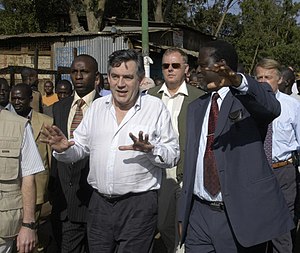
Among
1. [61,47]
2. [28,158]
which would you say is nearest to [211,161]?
[28,158]

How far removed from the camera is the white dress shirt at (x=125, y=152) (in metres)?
4.09

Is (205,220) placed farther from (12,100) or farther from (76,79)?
(12,100)

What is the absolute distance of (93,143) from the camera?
4.27 metres

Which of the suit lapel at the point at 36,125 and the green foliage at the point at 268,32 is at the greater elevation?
the green foliage at the point at 268,32

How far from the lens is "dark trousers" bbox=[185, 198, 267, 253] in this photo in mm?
3742

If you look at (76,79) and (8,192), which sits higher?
(76,79)

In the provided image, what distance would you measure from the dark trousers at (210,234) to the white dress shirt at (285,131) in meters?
2.13

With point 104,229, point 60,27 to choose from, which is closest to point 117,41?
point 60,27

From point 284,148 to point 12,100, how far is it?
2.98 m

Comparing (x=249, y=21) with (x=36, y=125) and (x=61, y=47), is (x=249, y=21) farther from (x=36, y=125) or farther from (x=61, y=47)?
(x=36, y=125)

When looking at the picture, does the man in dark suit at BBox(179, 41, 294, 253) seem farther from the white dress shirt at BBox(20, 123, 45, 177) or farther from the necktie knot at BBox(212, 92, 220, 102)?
the white dress shirt at BBox(20, 123, 45, 177)

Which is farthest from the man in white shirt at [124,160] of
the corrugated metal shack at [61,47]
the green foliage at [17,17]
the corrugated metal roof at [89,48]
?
the green foliage at [17,17]

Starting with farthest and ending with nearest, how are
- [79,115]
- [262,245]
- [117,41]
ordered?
[117,41] < [79,115] < [262,245]

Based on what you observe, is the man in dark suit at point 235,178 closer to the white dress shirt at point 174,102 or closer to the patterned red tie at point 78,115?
the patterned red tie at point 78,115
